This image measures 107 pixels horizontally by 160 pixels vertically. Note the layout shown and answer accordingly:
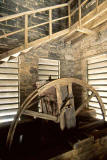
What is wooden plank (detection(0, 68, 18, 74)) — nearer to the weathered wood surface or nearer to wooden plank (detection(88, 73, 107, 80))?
wooden plank (detection(88, 73, 107, 80))

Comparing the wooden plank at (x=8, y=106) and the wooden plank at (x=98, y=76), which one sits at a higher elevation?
the wooden plank at (x=98, y=76)

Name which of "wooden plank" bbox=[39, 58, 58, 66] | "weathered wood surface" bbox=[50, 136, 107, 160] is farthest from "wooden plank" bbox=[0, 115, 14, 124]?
"weathered wood surface" bbox=[50, 136, 107, 160]

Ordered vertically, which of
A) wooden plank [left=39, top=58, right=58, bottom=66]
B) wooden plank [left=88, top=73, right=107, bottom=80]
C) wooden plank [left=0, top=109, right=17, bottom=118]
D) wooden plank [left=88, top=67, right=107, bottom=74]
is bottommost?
wooden plank [left=0, top=109, right=17, bottom=118]

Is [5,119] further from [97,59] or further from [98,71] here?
[97,59]

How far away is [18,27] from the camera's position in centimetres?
432

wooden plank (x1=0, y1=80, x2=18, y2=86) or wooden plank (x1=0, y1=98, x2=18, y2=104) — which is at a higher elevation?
wooden plank (x1=0, y1=80, x2=18, y2=86)

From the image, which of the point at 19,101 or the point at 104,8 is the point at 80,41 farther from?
the point at 19,101

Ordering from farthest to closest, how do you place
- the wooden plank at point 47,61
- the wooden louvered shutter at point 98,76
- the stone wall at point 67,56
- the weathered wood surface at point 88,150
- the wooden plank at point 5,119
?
the wooden plank at point 47,61
the stone wall at point 67,56
the wooden louvered shutter at point 98,76
the wooden plank at point 5,119
the weathered wood surface at point 88,150

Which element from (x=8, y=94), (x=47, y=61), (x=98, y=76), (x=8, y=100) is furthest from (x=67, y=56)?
(x=8, y=100)

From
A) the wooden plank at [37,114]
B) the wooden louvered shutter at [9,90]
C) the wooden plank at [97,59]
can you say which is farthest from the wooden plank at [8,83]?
the wooden plank at [97,59]

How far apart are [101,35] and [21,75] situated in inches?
130

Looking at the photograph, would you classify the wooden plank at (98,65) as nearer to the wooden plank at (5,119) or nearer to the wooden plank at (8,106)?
the wooden plank at (8,106)

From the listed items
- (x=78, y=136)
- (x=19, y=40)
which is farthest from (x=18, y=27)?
(x=78, y=136)

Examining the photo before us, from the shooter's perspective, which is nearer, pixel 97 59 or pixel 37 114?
pixel 37 114
